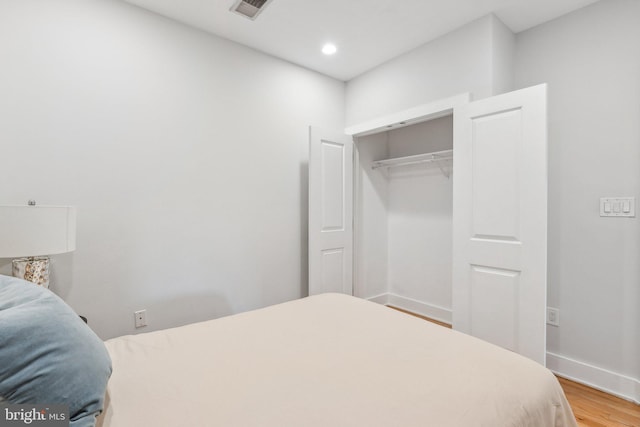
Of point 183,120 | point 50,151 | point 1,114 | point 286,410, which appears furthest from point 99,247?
point 286,410

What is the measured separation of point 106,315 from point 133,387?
57.6 inches

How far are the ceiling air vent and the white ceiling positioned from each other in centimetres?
5

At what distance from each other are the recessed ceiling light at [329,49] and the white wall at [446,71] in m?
0.56

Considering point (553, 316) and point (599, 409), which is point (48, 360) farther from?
point (553, 316)

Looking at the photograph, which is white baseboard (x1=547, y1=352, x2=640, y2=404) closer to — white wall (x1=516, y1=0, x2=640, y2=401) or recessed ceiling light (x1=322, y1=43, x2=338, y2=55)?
white wall (x1=516, y1=0, x2=640, y2=401)

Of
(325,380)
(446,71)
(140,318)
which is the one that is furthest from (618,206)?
(140,318)

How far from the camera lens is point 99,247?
2.12 m

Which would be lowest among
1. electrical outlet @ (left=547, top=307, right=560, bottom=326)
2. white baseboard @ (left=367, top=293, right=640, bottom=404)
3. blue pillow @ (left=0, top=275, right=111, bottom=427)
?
white baseboard @ (left=367, top=293, right=640, bottom=404)

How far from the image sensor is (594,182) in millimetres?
2180

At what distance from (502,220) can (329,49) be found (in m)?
2.07

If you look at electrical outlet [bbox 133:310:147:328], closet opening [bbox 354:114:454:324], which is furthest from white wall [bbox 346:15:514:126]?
electrical outlet [bbox 133:310:147:328]

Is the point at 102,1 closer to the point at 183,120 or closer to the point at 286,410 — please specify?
the point at 183,120

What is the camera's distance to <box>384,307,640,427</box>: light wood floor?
1799 millimetres

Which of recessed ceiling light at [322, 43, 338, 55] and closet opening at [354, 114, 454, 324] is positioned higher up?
recessed ceiling light at [322, 43, 338, 55]
